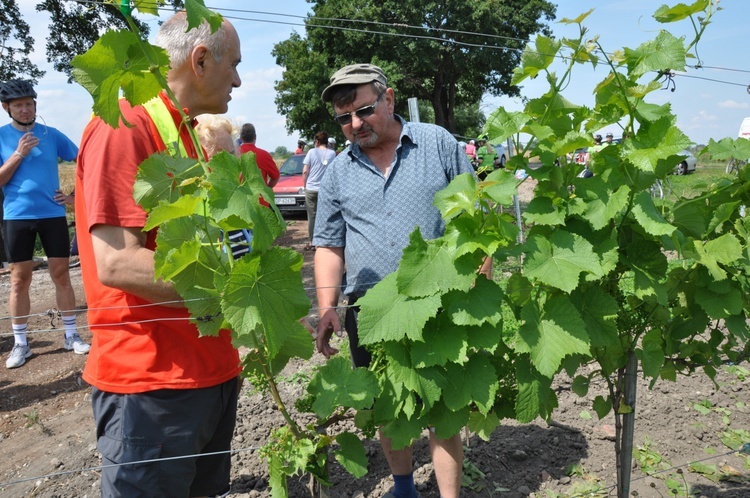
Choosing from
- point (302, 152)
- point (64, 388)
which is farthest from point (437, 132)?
point (302, 152)

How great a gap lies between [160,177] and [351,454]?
36.3 inches

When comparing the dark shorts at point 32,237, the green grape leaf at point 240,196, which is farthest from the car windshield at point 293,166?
the green grape leaf at point 240,196

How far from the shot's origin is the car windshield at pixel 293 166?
49.1ft

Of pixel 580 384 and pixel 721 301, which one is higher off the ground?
pixel 721 301

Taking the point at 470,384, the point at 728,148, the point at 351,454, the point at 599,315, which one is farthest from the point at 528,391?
the point at 728,148

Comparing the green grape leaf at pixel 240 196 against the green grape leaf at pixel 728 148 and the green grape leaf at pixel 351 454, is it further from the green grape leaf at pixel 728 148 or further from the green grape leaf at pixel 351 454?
the green grape leaf at pixel 728 148

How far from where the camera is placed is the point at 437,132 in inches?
94.1

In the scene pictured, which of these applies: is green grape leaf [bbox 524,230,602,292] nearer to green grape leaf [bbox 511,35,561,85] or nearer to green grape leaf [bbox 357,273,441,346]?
green grape leaf [bbox 357,273,441,346]

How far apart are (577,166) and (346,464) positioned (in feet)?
3.45

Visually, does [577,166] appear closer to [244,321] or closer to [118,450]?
[244,321]

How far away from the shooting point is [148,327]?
158 cm

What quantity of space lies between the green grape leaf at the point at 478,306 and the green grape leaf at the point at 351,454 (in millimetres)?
488

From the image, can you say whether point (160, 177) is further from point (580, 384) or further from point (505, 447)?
point (505, 447)

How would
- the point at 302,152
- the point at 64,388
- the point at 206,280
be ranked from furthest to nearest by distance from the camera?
the point at 302,152
the point at 64,388
the point at 206,280
